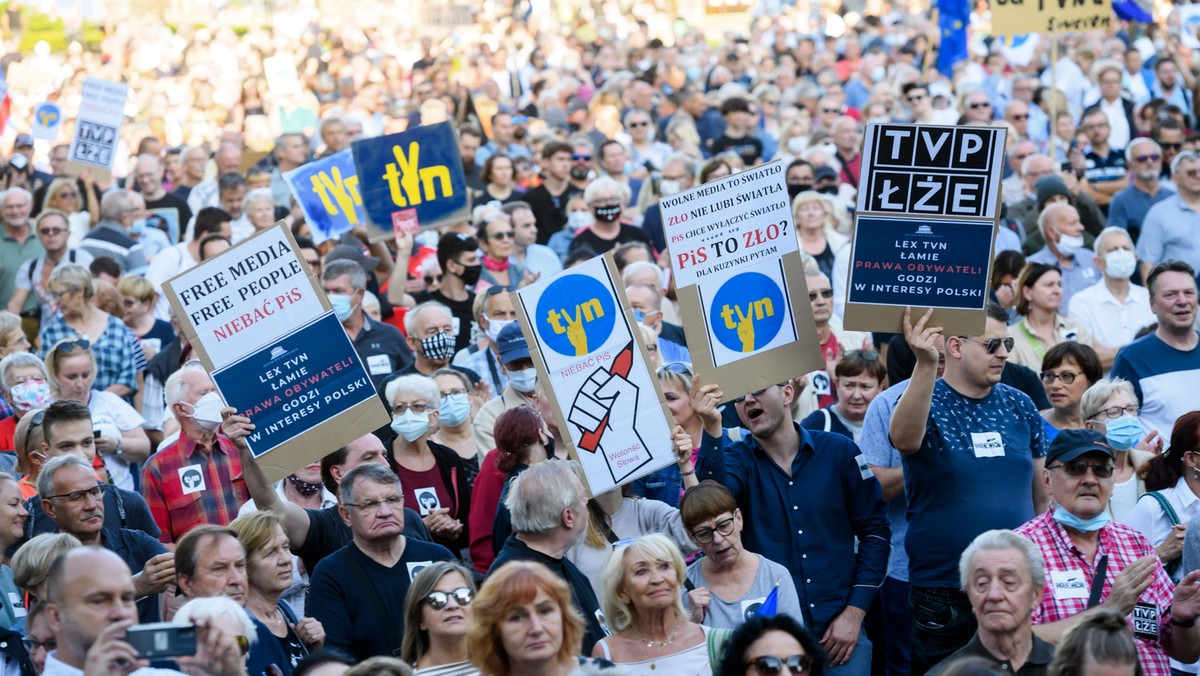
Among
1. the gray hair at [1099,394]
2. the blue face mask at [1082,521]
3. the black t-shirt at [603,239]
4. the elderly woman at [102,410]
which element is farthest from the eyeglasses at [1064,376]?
the elderly woman at [102,410]

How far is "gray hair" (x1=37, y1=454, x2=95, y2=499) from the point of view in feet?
22.5

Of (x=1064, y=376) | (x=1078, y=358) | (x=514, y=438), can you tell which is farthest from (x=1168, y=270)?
(x=514, y=438)

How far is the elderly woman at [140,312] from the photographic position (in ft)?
37.2

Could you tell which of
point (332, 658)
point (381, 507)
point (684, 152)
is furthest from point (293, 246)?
point (684, 152)

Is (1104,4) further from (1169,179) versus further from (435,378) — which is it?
(435,378)

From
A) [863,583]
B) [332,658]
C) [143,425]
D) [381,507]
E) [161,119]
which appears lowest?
[863,583]

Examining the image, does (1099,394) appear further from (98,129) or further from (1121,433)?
(98,129)

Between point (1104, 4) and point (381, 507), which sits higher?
point (1104, 4)

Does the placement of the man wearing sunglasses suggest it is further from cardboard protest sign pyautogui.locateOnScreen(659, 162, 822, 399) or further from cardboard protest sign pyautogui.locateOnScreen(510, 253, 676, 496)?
cardboard protest sign pyautogui.locateOnScreen(510, 253, 676, 496)

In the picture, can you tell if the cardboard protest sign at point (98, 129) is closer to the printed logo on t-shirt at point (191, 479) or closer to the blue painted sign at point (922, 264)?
the printed logo on t-shirt at point (191, 479)

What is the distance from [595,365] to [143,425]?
142 inches

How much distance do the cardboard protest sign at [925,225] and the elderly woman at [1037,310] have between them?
3.07 meters

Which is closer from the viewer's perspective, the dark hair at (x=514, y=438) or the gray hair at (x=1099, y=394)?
the dark hair at (x=514, y=438)

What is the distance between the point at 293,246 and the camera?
24.6 feet
